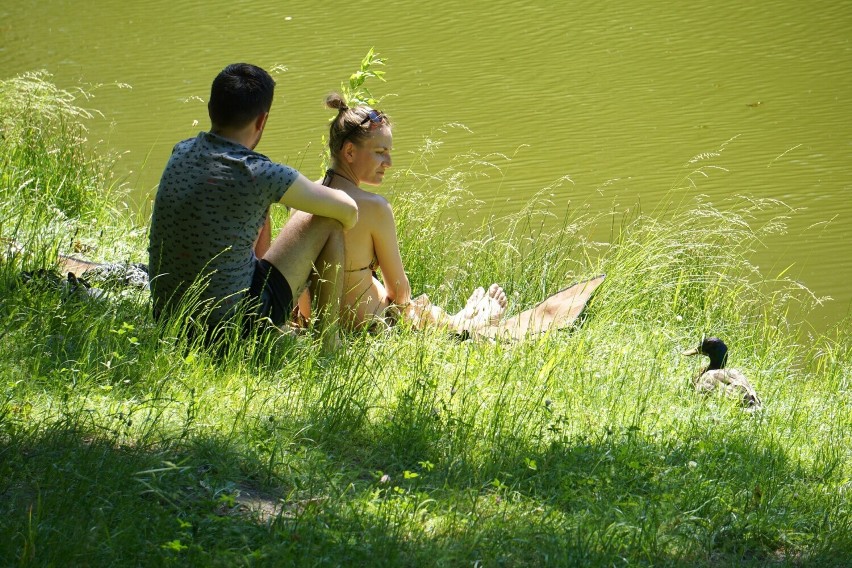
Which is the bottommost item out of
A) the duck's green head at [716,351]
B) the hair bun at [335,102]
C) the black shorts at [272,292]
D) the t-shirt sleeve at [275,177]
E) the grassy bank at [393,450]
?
the grassy bank at [393,450]

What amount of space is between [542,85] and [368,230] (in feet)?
20.2

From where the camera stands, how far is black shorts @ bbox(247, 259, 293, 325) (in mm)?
3709

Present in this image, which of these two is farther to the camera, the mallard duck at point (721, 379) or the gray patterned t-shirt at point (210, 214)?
the mallard duck at point (721, 379)

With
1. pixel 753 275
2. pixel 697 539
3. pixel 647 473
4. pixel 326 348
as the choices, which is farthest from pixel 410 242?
pixel 697 539

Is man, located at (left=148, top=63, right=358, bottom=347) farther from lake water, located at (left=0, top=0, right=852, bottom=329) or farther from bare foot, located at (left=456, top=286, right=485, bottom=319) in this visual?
lake water, located at (left=0, top=0, right=852, bottom=329)

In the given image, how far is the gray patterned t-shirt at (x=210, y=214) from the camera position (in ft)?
11.4

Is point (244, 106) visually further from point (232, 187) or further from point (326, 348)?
point (326, 348)

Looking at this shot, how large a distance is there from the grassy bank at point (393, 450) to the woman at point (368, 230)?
447 millimetres

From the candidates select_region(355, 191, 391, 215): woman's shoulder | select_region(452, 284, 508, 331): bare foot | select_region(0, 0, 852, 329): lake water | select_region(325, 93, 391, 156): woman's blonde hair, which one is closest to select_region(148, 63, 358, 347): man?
select_region(355, 191, 391, 215): woman's shoulder

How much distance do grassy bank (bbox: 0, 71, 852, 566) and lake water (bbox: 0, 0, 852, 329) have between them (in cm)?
235

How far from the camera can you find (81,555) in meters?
2.21

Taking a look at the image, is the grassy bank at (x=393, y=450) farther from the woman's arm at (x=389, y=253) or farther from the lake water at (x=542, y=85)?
the lake water at (x=542, y=85)

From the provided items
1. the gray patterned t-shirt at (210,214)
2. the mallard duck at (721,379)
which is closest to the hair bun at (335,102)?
the gray patterned t-shirt at (210,214)

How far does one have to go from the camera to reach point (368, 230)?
4129 millimetres
